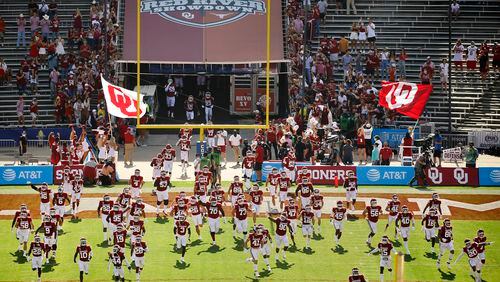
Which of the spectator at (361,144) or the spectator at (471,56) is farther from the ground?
the spectator at (471,56)

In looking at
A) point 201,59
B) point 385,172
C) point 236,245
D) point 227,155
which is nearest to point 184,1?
point 201,59

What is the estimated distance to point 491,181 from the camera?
47750mm

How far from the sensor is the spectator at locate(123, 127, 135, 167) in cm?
4872

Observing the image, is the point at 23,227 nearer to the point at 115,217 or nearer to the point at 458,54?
the point at 115,217

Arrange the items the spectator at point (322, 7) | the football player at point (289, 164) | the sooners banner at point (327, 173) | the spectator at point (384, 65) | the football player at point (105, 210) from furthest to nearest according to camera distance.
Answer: the spectator at point (322, 7) < the spectator at point (384, 65) < the sooners banner at point (327, 173) < the football player at point (289, 164) < the football player at point (105, 210)

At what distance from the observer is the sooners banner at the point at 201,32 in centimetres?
4788

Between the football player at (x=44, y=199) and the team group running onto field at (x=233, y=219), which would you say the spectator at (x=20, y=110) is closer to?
the team group running onto field at (x=233, y=219)

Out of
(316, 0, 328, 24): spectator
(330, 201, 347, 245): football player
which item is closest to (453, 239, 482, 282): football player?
(330, 201, 347, 245): football player

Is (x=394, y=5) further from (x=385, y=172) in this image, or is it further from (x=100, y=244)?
(x=100, y=244)

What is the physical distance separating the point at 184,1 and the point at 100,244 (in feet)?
45.4

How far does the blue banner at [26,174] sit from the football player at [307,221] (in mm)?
11829

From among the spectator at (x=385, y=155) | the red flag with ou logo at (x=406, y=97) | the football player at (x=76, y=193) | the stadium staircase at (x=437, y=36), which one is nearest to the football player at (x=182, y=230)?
the football player at (x=76, y=193)

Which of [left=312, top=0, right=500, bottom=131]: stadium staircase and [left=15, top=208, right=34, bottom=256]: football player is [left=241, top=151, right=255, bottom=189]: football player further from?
[left=312, top=0, right=500, bottom=131]: stadium staircase

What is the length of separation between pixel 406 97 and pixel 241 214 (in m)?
12.4
